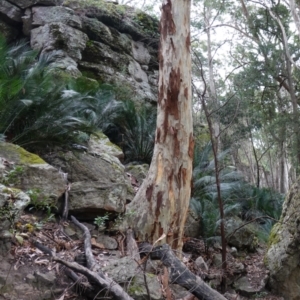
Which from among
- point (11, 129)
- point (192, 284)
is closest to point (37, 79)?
point (11, 129)

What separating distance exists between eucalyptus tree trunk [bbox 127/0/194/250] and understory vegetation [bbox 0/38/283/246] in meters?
1.08

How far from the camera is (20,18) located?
10.4 metres

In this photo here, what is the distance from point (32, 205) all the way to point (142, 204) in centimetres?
138

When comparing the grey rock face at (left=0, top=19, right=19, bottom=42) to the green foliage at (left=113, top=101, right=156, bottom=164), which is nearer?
the green foliage at (left=113, top=101, right=156, bottom=164)

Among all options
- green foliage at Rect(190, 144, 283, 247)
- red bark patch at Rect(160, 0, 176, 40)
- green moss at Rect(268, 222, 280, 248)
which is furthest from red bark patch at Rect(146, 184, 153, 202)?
red bark patch at Rect(160, 0, 176, 40)

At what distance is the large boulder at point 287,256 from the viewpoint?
5055mm

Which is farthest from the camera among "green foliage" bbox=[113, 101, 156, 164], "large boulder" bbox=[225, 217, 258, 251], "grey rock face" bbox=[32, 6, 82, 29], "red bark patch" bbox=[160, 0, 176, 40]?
"grey rock face" bbox=[32, 6, 82, 29]

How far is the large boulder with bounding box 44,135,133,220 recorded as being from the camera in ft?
15.7

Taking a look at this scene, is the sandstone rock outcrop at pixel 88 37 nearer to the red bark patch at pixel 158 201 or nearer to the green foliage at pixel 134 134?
the green foliage at pixel 134 134

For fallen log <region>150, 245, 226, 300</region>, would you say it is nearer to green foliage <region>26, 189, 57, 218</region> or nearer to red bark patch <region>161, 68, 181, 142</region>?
green foliage <region>26, 189, 57, 218</region>

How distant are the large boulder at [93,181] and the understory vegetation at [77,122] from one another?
0.29 m

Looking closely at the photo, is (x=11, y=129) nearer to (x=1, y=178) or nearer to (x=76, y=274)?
(x=1, y=178)

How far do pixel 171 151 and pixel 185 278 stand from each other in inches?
78.7

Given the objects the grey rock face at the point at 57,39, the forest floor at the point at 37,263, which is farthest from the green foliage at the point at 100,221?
the grey rock face at the point at 57,39
